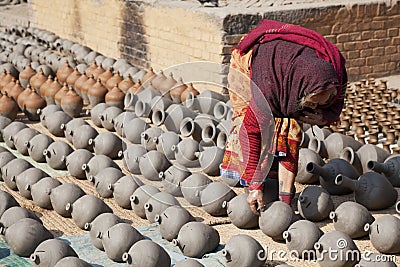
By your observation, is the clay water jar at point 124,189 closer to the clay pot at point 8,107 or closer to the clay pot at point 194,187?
the clay pot at point 194,187

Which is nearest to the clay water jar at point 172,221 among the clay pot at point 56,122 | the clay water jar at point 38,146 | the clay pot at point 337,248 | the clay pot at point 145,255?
the clay pot at point 145,255

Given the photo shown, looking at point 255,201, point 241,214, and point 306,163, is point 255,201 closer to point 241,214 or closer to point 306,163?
point 241,214

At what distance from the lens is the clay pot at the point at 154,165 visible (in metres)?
5.88

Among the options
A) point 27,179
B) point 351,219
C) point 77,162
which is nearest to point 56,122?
point 77,162

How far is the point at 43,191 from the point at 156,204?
38.4 inches

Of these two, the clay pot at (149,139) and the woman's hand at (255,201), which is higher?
the woman's hand at (255,201)

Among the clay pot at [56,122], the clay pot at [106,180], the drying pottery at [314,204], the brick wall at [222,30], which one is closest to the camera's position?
the drying pottery at [314,204]

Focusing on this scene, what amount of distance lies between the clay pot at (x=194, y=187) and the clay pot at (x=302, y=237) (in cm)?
103

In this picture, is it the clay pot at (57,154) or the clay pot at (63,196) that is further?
the clay pot at (57,154)

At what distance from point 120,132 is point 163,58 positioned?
8.47ft

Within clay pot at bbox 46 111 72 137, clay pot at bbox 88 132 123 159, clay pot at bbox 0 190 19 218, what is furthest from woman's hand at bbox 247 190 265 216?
clay pot at bbox 46 111 72 137

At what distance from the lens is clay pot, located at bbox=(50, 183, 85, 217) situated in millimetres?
5246

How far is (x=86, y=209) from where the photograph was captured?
198 inches

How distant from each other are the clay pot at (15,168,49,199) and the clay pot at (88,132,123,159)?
0.91 metres
